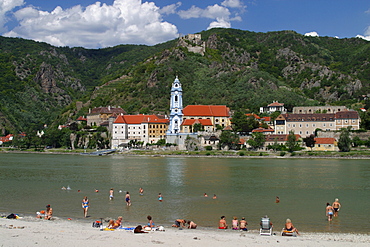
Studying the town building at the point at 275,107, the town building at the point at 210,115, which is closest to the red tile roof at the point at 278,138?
the town building at the point at 210,115

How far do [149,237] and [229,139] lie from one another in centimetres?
6456

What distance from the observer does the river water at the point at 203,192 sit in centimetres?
2617

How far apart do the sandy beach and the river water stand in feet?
8.51

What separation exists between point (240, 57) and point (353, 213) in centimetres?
15512

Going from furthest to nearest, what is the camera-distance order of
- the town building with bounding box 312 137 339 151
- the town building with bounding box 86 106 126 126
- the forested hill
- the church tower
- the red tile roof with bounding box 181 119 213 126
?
the forested hill
the town building with bounding box 86 106 126 126
the church tower
the red tile roof with bounding box 181 119 213 126
the town building with bounding box 312 137 339 151

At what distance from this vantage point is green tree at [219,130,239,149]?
3278 inches

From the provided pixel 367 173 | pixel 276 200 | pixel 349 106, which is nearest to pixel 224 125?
pixel 349 106

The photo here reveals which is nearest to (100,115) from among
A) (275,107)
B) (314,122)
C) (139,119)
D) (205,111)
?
(139,119)

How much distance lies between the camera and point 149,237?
19.5 m

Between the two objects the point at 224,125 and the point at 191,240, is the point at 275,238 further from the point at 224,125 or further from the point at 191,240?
the point at 224,125

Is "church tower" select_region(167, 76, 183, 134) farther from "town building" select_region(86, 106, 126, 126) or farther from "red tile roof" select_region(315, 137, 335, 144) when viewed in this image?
"red tile roof" select_region(315, 137, 335, 144)

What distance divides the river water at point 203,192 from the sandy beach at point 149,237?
259cm

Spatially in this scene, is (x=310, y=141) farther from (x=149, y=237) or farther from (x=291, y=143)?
(x=149, y=237)

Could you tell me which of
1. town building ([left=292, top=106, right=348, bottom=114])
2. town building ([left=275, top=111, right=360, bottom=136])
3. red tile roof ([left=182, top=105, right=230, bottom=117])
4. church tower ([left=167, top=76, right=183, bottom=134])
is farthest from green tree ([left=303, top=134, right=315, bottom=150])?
church tower ([left=167, top=76, right=183, bottom=134])
